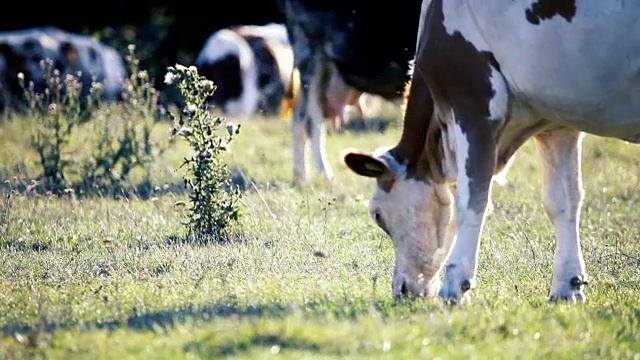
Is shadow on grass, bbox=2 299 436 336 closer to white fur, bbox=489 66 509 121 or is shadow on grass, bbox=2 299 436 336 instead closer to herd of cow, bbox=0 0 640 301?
herd of cow, bbox=0 0 640 301

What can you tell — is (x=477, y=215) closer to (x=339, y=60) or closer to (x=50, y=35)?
(x=339, y=60)

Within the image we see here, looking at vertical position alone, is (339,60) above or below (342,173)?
above

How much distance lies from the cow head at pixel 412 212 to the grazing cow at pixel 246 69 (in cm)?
1335

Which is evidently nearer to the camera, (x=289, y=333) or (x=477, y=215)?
(x=289, y=333)

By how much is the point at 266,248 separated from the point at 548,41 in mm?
2644

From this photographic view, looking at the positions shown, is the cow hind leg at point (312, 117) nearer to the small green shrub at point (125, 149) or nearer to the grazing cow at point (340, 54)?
the grazing cow at point (340, 54)

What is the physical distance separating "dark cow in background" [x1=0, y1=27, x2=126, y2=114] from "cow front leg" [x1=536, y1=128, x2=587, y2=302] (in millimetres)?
14413

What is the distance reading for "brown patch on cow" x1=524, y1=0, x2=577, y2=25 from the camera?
7000 millimetres

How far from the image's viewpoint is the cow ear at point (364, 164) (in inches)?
307

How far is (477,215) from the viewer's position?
7.32 m

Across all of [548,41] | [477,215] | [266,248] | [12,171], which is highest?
[548,41]

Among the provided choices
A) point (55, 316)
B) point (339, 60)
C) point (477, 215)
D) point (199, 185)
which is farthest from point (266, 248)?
point (339, 60)

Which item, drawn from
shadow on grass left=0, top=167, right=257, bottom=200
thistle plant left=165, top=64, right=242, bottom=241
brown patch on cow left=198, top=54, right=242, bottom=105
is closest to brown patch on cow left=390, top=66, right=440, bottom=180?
thistle plant left=165, top=64, right=242, bottom=241

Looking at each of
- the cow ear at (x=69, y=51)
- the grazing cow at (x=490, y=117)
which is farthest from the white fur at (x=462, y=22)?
the cow ear at (x=69, y=51)
